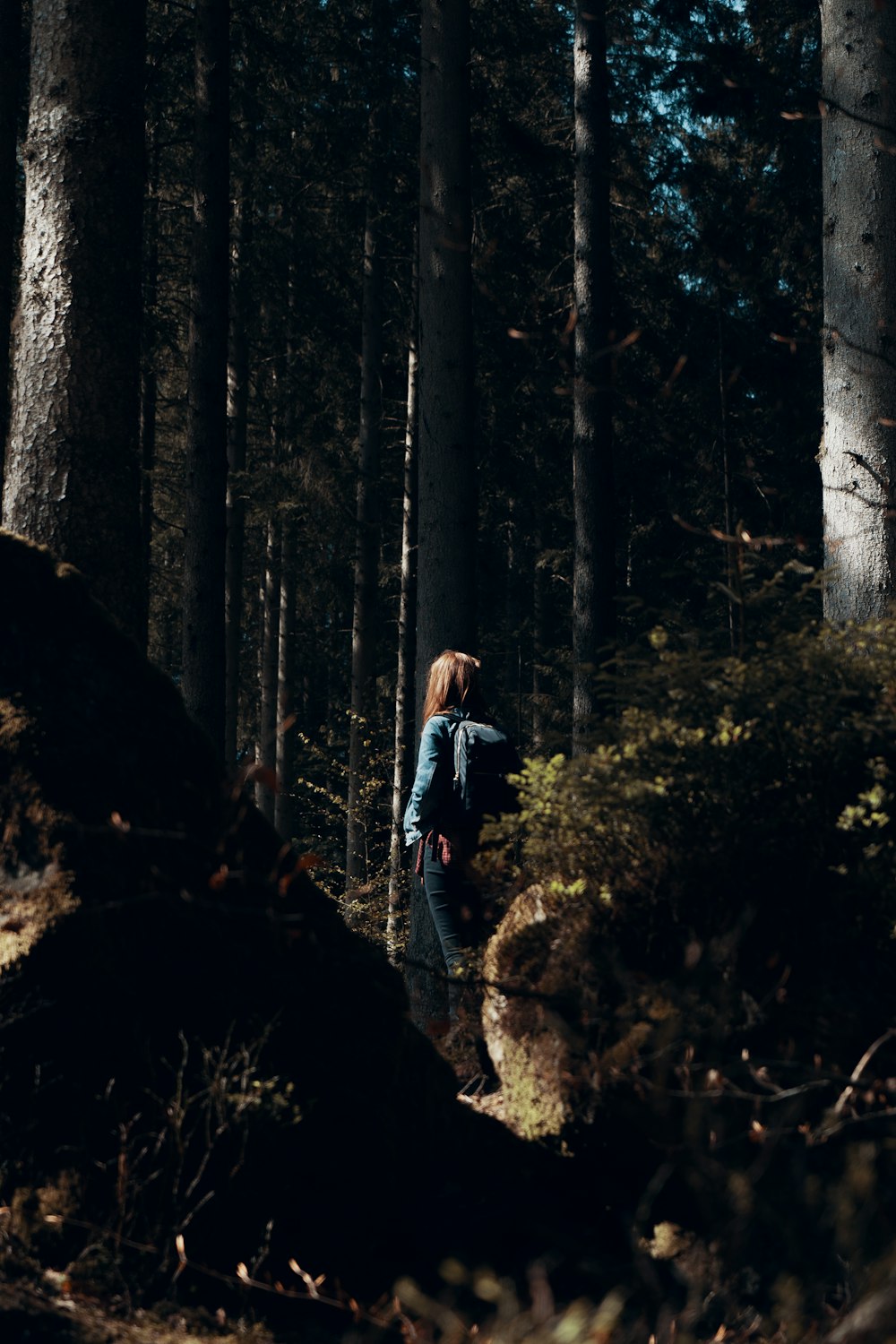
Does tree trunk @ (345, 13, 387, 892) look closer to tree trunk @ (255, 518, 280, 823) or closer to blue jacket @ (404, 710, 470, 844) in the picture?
tree trunk @ (255, 518, 280, 823)

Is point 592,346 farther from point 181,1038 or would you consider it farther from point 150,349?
point 181,1038

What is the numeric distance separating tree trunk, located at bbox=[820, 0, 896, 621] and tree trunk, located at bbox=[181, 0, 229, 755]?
18.6 ft

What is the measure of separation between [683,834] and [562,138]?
13.9 metres

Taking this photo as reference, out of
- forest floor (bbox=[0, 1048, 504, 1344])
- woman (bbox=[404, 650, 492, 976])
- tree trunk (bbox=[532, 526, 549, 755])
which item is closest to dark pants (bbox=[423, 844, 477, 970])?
woman (bbox=[404, 650, 492, 976])

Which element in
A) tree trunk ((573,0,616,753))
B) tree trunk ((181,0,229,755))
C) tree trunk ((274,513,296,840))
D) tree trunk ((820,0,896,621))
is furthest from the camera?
tree trunk ((274,513,296,840))

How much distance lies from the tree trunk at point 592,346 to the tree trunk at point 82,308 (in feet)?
21.6

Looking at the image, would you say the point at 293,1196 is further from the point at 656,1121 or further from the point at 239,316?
the point at 239,316

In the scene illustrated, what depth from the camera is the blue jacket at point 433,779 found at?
21.6 ft

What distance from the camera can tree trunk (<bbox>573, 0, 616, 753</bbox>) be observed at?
12469 millimetres

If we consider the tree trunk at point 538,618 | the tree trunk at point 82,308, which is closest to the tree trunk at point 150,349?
the tree trunk at point 82,308

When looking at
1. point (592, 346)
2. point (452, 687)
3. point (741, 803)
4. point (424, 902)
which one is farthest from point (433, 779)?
point (592, 346)

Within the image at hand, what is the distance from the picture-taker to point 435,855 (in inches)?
262

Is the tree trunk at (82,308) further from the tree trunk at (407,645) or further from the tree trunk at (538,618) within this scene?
the tree trunk at (538,618)

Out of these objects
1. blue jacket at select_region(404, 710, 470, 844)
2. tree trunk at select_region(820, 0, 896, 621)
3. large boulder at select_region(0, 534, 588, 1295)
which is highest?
tree trunk at select_region(820, 0, 896, 621)
